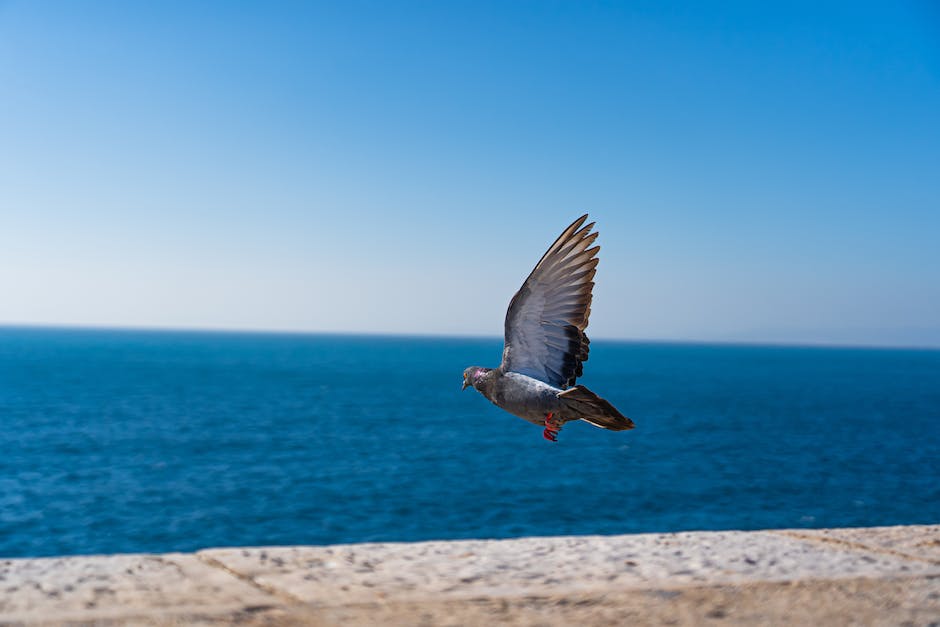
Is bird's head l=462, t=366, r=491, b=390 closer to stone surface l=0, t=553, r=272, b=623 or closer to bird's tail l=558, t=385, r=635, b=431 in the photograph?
bird's tail l=558, t=385, r=635, b=431

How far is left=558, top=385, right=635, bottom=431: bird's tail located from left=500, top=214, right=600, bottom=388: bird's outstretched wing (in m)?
0.39

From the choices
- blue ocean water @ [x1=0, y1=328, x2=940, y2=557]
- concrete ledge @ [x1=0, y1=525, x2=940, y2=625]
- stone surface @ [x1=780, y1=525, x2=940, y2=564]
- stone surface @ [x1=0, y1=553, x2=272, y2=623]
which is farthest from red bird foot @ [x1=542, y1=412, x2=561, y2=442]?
blue ocean water @ [x1=0, y1=328, x2=940, y2=557]

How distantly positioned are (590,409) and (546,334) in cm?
78

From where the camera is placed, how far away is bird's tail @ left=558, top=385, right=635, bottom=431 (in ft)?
12.9

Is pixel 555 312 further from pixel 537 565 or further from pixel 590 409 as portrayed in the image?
pixel 537 565

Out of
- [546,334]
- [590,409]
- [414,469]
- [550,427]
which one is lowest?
[414,469]

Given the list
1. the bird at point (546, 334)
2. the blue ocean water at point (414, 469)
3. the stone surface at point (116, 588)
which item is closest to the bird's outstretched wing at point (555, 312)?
the bird at point (546, 334)

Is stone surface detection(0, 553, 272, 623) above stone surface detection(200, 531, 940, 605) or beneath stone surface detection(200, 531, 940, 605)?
beneath

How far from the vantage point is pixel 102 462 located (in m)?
68.6

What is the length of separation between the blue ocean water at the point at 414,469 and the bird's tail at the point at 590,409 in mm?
40720

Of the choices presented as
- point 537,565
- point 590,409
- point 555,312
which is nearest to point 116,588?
point 537,565

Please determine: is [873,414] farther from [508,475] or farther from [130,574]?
[130,574]

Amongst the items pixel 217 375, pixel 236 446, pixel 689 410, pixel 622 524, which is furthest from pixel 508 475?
pixel 217 375

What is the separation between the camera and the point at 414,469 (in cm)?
6538
